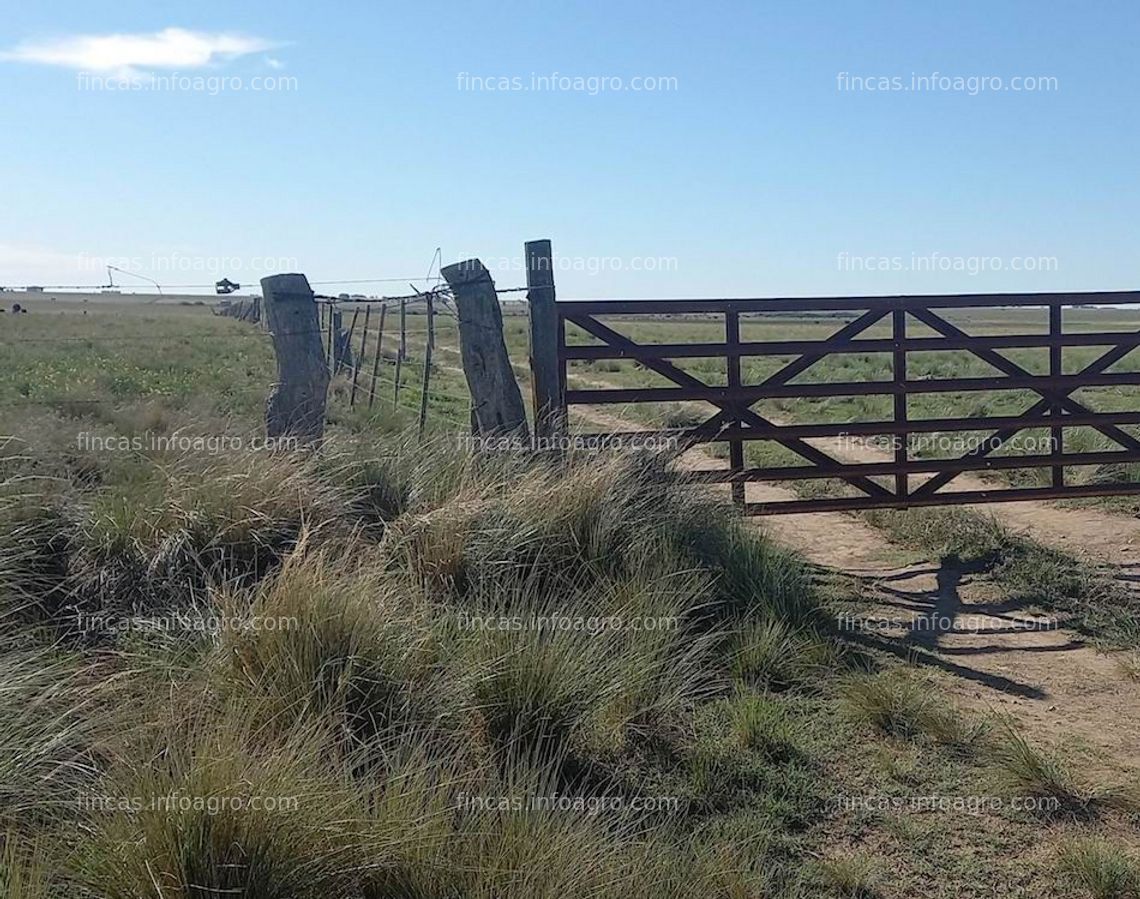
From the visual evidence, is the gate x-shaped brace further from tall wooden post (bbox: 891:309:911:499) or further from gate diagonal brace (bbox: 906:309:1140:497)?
tall wooden post (bbox: 891:309:911:499)

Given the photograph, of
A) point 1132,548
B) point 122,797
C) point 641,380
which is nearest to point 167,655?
point 122,797

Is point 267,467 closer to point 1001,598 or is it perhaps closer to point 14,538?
point 14,538

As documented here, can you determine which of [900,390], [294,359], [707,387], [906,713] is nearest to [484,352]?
[294,359]

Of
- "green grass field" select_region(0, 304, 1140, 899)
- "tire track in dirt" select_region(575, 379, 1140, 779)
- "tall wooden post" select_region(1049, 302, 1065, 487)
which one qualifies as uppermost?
"tall wooden post" select_region(1049, 302, 1065, 487)

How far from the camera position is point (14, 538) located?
5.34 metres

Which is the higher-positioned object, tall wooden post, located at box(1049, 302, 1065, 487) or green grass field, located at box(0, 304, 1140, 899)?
tall wooden post, located at box(1049, 302, 1065, 487)

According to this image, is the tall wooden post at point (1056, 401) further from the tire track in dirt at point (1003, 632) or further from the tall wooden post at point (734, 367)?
the tall wooden post at point (734, 367)

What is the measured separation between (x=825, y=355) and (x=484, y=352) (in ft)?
9.77

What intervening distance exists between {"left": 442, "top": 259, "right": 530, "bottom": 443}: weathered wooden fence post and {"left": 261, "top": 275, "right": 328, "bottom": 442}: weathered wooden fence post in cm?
111

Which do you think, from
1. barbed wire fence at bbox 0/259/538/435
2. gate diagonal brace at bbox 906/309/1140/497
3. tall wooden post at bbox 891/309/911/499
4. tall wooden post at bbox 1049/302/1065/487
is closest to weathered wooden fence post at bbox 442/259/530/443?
barbed wire fence at bbox 0/259/538/435

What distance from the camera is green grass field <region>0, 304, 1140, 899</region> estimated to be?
314 cm

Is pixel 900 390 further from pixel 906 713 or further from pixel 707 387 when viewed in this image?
pixel 906 713

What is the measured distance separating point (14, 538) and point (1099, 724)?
225 inches

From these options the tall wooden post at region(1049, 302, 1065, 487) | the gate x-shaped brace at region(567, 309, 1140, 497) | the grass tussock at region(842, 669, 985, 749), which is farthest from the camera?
the tall wooden post at region(1049, 302, 1065, 487)
